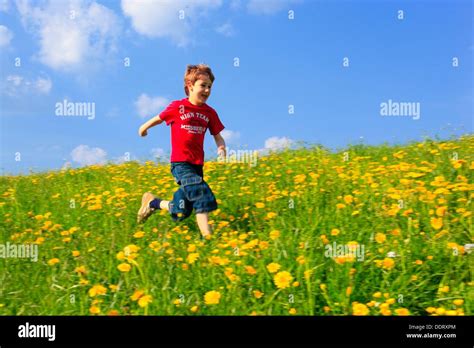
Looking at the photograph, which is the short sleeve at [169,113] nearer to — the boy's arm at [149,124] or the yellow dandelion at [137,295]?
the boy's arm at [149,124]

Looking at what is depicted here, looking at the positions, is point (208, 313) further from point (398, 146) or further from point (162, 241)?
point (398, 146)

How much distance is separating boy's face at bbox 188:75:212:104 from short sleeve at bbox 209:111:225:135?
22 centimetres

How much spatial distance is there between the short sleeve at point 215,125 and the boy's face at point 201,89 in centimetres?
22

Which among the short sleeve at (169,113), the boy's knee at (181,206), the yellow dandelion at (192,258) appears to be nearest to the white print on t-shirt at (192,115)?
the short sleeve at (169,113)

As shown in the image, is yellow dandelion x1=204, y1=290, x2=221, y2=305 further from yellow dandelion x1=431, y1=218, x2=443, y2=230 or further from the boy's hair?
the boy's hair

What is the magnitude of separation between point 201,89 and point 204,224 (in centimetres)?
143

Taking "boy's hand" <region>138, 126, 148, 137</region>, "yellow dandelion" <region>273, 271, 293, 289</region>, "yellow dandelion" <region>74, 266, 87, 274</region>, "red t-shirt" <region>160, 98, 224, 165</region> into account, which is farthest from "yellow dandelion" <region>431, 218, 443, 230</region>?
"boy's hand" <region>138, 126, 148, 137</region>

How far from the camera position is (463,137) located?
754 cm

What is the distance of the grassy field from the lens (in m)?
3.24

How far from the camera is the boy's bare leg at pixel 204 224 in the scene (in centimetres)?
472

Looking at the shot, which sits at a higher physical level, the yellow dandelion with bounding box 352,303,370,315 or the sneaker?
the sneaker
